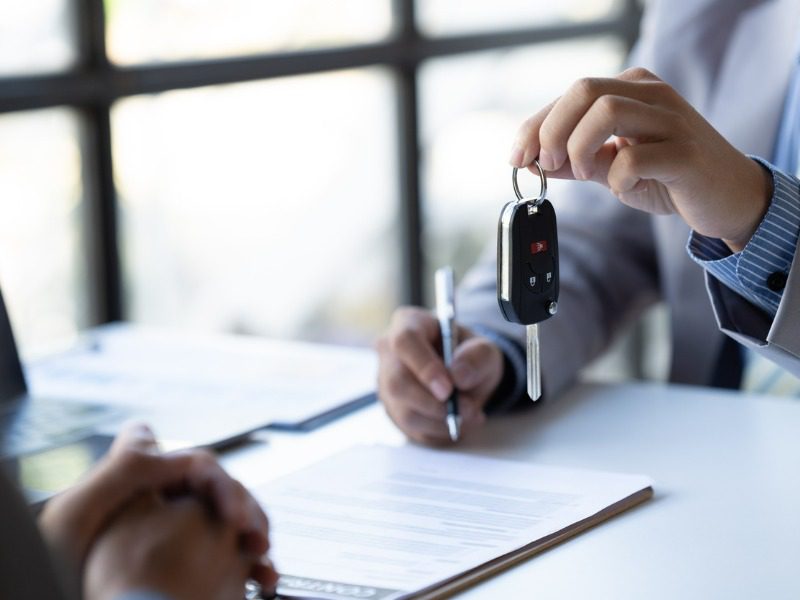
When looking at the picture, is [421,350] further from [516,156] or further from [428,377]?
[516,156]

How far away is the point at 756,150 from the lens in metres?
1.50

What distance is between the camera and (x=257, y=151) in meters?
2.34

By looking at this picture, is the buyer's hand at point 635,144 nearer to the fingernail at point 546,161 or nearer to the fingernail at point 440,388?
the fingernail at point 546,161

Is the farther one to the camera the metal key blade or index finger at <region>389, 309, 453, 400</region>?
index finger at <region>389, 309, 453, 400</region>

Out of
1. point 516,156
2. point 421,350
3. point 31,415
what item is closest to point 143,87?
point 31,415

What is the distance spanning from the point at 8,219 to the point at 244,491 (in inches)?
48.0

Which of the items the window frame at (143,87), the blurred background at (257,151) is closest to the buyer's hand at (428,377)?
the blurred background at (257,151)

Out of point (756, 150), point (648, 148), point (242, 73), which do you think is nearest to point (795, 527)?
point (648, 148)

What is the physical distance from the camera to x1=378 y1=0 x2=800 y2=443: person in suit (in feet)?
2.96

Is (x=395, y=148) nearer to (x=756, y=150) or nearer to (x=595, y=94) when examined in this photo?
(x=756, y=150)

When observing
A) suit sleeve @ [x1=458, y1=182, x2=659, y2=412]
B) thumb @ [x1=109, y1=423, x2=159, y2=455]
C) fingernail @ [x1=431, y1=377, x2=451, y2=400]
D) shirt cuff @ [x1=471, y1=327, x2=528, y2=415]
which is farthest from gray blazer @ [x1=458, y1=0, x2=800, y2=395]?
thumb @ [x1=109, y1=423, x2=159, y2=455]

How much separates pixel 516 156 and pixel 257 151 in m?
1.49

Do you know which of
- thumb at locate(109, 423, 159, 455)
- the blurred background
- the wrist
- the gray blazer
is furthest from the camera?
the blurred background

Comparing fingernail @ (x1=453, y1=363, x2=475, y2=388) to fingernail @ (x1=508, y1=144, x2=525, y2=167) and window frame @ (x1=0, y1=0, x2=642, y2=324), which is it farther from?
window frame @ (x1=0, y1=0, x2=642, y2=324)
